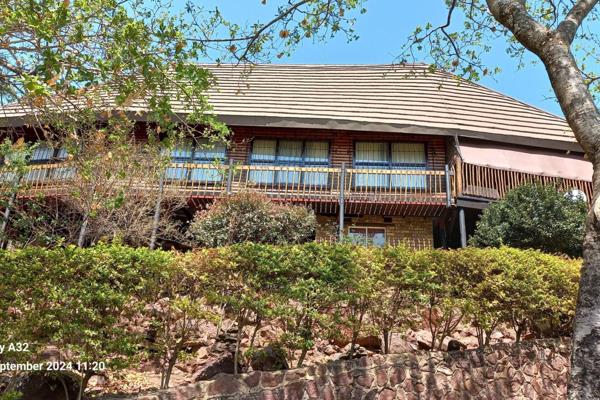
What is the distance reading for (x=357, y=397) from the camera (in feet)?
19.6

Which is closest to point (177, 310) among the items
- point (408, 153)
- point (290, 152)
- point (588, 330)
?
point (588, 330)

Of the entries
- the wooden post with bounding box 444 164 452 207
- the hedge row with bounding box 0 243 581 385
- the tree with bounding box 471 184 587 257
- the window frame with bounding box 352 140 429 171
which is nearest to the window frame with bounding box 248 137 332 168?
the window frame with bounding box 352 140 429 171

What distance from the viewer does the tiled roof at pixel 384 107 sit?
56.5 ft

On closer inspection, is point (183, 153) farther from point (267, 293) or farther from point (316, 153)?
point (267, 293)

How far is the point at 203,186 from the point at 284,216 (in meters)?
4.39

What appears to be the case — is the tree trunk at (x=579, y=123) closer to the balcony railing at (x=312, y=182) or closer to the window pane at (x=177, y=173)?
the balcony railing at (x=312, y=182)

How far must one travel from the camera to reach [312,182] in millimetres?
16609

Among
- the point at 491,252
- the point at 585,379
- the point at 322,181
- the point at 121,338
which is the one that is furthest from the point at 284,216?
the point at 585,379

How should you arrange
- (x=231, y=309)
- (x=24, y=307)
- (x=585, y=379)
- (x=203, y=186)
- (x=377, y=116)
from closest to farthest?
(x=585, y=379) < (x=24, y=307) < (x=231, y=309) < (x=203, y=186) < (x=377, y=116)

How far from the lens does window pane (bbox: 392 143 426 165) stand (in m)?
17.9

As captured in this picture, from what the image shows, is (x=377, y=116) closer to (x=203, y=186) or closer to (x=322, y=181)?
(x=322, y=181)

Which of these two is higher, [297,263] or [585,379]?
[297,263]

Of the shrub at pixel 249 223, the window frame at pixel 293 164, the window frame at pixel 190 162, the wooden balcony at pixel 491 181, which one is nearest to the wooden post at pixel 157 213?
the shrub at pixel 249 223

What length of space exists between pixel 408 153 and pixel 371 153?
1.32 metres
